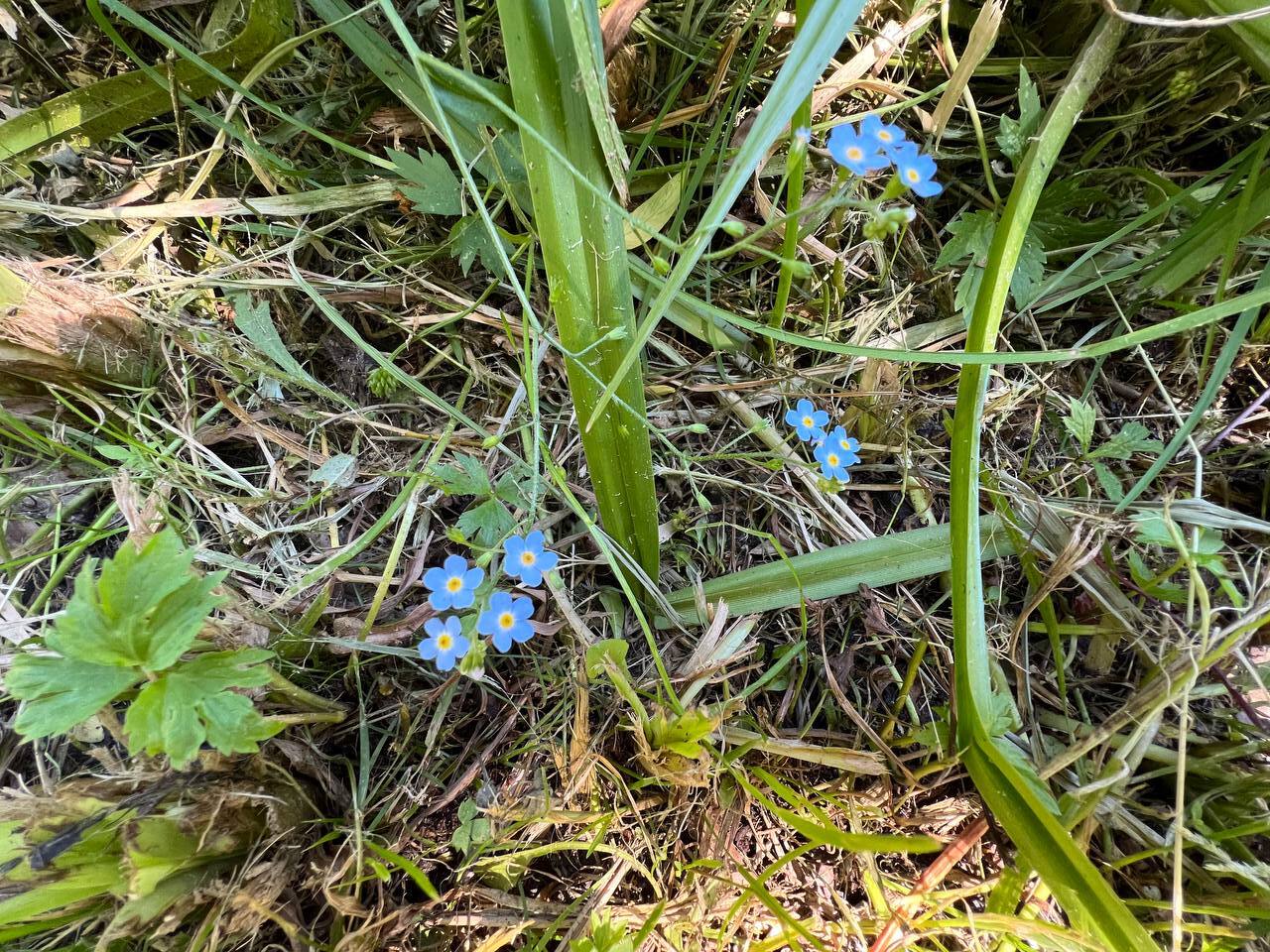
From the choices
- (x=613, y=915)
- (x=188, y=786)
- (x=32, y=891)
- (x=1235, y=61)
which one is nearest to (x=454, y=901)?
(x=613, y=915)

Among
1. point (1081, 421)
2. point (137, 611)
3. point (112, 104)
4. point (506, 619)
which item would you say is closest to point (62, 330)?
point (112, 104)

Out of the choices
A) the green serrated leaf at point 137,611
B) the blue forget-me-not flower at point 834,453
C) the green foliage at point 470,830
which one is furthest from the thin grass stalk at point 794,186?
the green foliage at point 470,830

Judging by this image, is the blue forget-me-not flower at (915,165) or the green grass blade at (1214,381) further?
the green grass blade at (1214,381)

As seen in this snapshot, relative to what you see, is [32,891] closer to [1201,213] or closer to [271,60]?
[271,60]

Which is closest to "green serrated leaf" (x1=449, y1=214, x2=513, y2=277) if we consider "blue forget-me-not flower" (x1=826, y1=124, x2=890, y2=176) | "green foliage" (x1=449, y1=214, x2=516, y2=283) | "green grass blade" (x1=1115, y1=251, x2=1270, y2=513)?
"green foliage" (x1=449, y1=214, x2=516, y2=283)

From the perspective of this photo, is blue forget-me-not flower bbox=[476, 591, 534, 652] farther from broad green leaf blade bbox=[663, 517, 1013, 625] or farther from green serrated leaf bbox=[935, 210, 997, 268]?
green serrated leaf bbox=[935, 210, 997, 268]

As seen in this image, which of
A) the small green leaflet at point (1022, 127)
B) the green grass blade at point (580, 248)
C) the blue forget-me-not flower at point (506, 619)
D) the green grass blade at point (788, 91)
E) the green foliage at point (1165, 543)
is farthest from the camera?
the small green leaflet at point (1022, 127)

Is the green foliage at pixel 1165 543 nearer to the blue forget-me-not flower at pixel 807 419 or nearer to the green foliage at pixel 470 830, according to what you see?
the blue forget-me-not flower at pixel 807 419

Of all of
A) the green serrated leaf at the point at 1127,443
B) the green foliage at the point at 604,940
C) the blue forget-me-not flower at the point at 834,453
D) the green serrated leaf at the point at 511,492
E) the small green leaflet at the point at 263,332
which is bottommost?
the green foliage at the point at 604,940

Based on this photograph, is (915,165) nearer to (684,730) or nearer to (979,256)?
(979,256)
